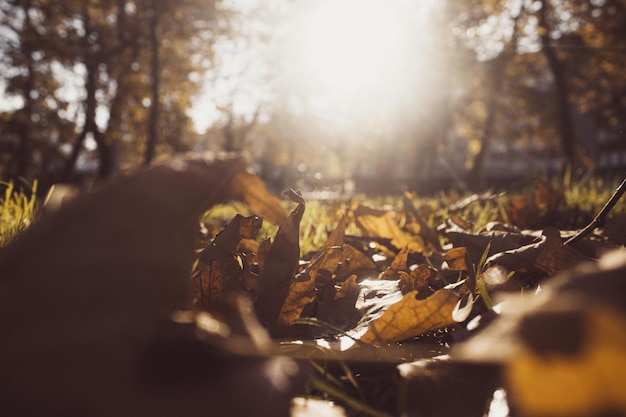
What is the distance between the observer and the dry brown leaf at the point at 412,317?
0.86 m

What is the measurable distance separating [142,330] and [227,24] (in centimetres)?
1520

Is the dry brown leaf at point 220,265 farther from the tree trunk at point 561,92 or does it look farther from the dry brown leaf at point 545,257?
the tree trunk at point 561,92

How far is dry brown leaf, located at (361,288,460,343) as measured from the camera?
86cm

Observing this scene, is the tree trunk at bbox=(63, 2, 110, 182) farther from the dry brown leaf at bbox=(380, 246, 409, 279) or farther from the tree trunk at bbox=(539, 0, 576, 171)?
the dry brown leaf at bbox=(380, 246, 409, 279)

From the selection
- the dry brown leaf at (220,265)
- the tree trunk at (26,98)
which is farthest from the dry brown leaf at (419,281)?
the tree trunk at (26,98)

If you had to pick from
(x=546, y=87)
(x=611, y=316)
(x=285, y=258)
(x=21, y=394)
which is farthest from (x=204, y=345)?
(x=546, y=87)

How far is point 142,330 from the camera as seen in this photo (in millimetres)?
519

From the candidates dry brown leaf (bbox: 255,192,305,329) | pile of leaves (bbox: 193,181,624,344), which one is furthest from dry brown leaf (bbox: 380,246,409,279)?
dry brown leaf (bbox: 255,192,305,329)

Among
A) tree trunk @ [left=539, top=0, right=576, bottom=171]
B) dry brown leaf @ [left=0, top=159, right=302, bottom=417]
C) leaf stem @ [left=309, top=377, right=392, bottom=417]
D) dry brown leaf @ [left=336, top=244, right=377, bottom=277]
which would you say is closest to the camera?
dry brown leaf @ [left=0, top=159, right=302, bottom=417]

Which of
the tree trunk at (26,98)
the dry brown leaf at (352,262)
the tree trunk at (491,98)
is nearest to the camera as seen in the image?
the dry brown leaf at (352,262)

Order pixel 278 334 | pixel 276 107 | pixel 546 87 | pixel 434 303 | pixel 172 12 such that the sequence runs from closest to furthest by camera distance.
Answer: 1. pixel 434 303
2. pixel 278 334
3. pixel 172 12
4. pixel 546 87
5. pixel 276 107

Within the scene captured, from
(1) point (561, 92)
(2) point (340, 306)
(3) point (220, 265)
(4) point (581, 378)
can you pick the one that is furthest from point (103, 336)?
(1) point (561, 92)

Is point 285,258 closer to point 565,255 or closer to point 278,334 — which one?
point 278,334

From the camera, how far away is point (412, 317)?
88 centimetres
